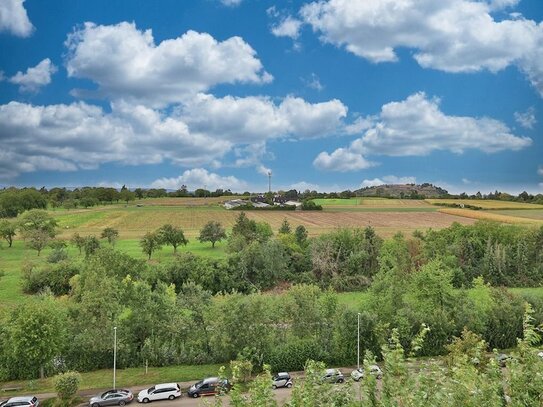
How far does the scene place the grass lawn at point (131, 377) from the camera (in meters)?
26.9

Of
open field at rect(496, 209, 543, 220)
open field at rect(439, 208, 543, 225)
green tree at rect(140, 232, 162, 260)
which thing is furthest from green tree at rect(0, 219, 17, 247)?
open field at rect(496, 209, 543, 220)

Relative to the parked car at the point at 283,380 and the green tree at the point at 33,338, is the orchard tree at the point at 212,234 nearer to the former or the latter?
the green tree at the point at 33,338

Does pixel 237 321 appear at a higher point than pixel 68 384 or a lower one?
higher

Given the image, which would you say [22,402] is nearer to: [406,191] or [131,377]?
[131,377]

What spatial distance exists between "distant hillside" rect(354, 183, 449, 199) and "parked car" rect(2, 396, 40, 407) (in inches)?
4327

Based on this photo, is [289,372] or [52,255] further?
[52,255]

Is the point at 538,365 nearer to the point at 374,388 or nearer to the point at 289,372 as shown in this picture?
the point at 374,388

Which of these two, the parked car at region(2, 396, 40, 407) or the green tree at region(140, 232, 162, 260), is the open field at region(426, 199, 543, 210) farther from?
the parked car at region(2, 396, 40, 407)

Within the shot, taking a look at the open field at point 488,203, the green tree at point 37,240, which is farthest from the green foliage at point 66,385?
the open field at point 488,203

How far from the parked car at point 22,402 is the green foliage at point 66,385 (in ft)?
3.78

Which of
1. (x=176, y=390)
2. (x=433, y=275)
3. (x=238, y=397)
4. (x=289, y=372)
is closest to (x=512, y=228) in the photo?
(x=433, y=275)

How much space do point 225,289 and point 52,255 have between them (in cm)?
2114

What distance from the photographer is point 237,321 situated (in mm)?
28922

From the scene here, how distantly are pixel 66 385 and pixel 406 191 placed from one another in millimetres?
113021
